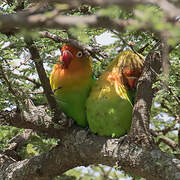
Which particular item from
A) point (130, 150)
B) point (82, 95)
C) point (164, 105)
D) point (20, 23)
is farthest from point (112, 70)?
point (20, 23)

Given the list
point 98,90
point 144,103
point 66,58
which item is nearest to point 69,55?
point 66,58

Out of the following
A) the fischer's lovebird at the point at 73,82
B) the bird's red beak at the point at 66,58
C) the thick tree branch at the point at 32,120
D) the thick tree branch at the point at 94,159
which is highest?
the bird's red beak at the point at 66,58

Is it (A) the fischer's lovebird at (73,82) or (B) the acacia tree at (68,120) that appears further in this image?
(A) the fischer's lovebird at (73,82)

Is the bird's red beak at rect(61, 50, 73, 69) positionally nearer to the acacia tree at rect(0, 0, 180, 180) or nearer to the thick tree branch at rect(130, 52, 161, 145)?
the acacia tree at rect(0, 0, 180, 180)

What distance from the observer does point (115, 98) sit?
209 cm

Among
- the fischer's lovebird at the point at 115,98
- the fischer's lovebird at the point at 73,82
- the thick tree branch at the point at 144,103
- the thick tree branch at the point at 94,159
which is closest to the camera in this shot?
the thick tree branch at the point at 94,159

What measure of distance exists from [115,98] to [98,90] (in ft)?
0.43

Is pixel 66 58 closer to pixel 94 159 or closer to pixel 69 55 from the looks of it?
pixel 69 55

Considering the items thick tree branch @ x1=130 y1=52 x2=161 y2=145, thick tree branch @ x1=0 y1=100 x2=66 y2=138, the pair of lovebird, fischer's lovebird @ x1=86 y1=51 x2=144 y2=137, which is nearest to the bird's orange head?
the pair of lovebird

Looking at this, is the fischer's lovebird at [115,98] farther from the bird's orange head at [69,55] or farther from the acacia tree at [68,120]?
the bird's orange head at [69,55]

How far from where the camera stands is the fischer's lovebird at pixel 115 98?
207 centimetres

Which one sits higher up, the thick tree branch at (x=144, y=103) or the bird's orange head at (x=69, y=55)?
the bird's orange head at (x=69, y=55)

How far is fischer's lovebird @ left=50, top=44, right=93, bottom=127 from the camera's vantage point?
2.22m

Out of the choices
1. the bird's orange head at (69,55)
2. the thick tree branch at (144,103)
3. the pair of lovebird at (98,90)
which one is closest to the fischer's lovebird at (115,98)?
the pair of lovebird at (98,90)
